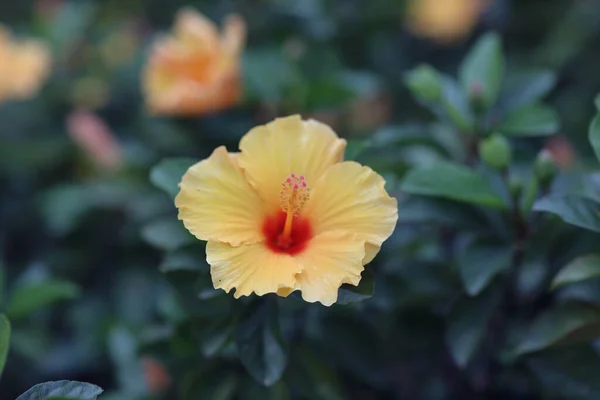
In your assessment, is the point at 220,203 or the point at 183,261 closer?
the point at 220,203

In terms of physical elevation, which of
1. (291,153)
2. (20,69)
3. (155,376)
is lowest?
(155,376)

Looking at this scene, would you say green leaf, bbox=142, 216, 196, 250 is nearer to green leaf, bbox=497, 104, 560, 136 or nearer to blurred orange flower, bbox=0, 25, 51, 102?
green leaf, bbox=497, 104, 560, 136

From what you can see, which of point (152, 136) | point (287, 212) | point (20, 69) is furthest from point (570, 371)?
point (20, 69)

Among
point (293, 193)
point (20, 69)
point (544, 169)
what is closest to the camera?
point (293, 193)

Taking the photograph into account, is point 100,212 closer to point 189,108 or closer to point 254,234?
point 189,108

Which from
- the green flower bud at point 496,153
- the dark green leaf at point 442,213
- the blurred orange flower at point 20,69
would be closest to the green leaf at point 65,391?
the dark green leaf at point 442,213

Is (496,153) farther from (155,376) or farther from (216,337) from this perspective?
(155,376)

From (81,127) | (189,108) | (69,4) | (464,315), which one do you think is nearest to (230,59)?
(189,108)
